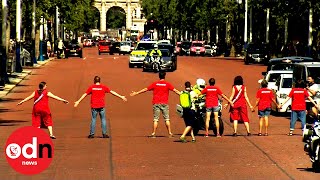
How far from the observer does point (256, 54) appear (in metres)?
80.4

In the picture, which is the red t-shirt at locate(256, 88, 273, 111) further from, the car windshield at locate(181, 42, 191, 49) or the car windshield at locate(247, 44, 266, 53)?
the car windshield at locate(181, 42, 191, 49)

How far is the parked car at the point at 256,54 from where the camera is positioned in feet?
262

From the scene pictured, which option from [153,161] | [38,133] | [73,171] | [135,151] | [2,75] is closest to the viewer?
[38,133]

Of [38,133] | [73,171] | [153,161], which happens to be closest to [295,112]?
[153,161]

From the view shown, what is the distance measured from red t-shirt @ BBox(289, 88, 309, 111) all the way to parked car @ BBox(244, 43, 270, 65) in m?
52.8

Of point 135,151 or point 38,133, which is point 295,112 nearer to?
point 135,151

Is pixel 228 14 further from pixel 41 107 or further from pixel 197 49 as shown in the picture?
pixel 41 107

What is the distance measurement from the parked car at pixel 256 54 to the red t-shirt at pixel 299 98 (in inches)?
2079

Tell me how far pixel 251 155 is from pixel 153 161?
2.39 metres

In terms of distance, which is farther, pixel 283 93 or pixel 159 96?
pixel 283 93

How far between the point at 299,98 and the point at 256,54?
5367cm

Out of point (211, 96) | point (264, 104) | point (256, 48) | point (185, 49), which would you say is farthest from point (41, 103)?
point (185, 49)

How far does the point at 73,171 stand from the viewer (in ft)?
63.0

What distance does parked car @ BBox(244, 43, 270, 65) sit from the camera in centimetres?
7994
